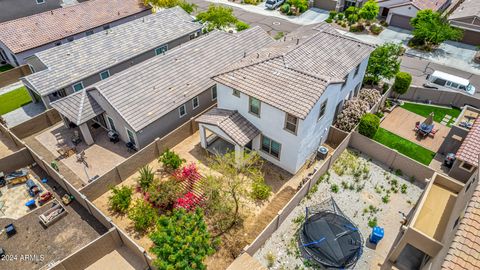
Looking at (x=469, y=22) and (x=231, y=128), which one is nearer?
(x=231, y=128)

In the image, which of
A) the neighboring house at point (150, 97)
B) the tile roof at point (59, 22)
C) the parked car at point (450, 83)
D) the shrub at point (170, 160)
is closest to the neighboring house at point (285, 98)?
the shrub at point (170, 160)

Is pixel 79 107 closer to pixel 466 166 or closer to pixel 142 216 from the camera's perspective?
pixel 142 216

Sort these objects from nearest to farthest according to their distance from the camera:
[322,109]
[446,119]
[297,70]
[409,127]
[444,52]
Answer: [297,70]
[322,109]
[409,127]
[446,119]
[444,52]

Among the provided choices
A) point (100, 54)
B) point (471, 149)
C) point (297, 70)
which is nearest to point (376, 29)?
point (471, 149)

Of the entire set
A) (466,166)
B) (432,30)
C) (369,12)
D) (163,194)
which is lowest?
(163,194)

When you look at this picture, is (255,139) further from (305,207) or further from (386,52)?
(386,52)

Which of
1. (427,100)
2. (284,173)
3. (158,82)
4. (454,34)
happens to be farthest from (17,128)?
(454,34)

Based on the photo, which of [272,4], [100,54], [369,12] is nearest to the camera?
[100,54]
